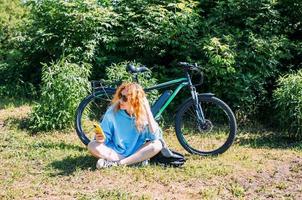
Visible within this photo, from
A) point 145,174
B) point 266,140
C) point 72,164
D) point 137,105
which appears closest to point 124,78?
point 137,105

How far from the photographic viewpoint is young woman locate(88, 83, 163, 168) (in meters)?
5.58

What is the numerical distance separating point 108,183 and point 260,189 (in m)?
1.51

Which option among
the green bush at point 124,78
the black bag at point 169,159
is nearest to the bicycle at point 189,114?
the green bush at point 124,78

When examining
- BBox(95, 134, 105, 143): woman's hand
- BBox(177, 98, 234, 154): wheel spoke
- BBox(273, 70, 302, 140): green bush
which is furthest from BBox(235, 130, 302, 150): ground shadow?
BBox(95, 134, 105, 143): woman's hand

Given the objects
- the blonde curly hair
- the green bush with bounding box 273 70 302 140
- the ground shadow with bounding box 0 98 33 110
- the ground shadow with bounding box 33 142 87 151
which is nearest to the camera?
the blonde curly hair

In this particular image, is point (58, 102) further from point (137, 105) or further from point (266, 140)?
point (266, 140)

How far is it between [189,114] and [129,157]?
116 cm

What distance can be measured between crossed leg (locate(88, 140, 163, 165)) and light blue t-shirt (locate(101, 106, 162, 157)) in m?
0.07

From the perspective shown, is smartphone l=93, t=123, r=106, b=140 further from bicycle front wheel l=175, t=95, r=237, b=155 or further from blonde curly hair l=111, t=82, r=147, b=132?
bicycle front wheel l=175, t=95, r=237, b=155

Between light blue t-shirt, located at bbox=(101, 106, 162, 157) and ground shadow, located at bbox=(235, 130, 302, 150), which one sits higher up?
light blue t-shirt, located at bbox=(101, 106, 162, 157)

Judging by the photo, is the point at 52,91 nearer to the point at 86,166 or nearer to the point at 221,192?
the point at 86,166

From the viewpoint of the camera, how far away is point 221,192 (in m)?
4.99

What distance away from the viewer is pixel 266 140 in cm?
704

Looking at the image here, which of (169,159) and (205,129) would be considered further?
(205,129)
